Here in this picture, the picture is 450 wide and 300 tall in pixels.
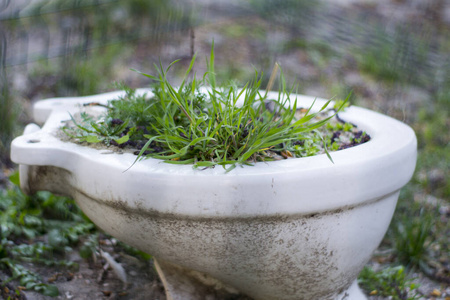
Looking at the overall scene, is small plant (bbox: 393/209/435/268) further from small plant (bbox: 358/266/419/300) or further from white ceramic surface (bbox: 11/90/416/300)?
white ceramic surface (bbox: 11/90/416/300)

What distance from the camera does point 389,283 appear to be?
1.90 meters

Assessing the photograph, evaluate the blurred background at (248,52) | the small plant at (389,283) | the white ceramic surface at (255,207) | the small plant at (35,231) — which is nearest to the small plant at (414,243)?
the small plant at (389,283)

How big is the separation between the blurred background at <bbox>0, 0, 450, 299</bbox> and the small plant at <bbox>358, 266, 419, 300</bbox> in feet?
1.95

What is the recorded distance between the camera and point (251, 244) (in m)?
1.23

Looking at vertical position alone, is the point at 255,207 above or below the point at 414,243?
above

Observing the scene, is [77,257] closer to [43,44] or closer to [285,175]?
[285,175]

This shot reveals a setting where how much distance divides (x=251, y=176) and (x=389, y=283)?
3.44 ft

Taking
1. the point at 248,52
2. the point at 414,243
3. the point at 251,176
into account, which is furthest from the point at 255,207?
the point at 248,52

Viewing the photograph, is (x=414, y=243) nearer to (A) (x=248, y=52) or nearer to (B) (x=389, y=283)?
(B) (x=389, y=283)

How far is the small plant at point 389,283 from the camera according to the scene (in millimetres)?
1858

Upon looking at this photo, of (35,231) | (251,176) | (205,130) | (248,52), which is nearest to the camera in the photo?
(251,176)

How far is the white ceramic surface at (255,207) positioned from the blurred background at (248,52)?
1217 mm

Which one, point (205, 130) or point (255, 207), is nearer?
point (255, 207)

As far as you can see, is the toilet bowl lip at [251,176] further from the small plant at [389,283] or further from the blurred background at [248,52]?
the blurred background at [248,52]
